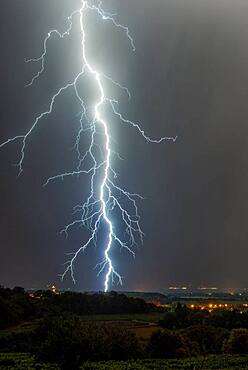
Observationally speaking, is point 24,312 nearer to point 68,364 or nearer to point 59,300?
point 59,300

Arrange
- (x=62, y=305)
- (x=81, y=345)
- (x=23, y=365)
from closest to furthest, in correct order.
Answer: (x=23, y=365), (x=81, y=345), (x=62, y=305)

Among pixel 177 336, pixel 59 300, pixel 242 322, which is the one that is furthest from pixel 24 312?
pixel 177 336

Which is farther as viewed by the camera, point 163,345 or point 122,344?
point 163,345

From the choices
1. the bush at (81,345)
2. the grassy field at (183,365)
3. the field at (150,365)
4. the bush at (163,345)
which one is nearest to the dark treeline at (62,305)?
the bush at (163,345)

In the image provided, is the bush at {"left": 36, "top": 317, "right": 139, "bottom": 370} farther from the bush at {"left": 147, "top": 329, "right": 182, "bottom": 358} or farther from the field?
the bush at {"left": 147, "top": 329, "right": 182, "bottom": 358}

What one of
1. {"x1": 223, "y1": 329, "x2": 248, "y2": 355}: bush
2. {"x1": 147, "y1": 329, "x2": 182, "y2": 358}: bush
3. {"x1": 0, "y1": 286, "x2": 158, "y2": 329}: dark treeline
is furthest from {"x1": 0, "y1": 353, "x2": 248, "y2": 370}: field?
{"x1": 0, "y1": 286, "x2": 158, "y2": 329}: dark treeline

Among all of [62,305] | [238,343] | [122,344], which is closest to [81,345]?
[122,344]

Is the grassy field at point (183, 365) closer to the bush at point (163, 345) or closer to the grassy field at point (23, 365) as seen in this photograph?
the grassy field at point (23, 365)

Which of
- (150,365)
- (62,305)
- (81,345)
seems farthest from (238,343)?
(62,305)

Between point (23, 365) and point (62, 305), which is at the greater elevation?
point (62, 305)

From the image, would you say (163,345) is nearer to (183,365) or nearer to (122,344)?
(122,344)

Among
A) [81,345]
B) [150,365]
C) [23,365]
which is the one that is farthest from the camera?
[81,345]

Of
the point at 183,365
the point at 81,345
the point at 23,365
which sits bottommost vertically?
the point at 183,365
